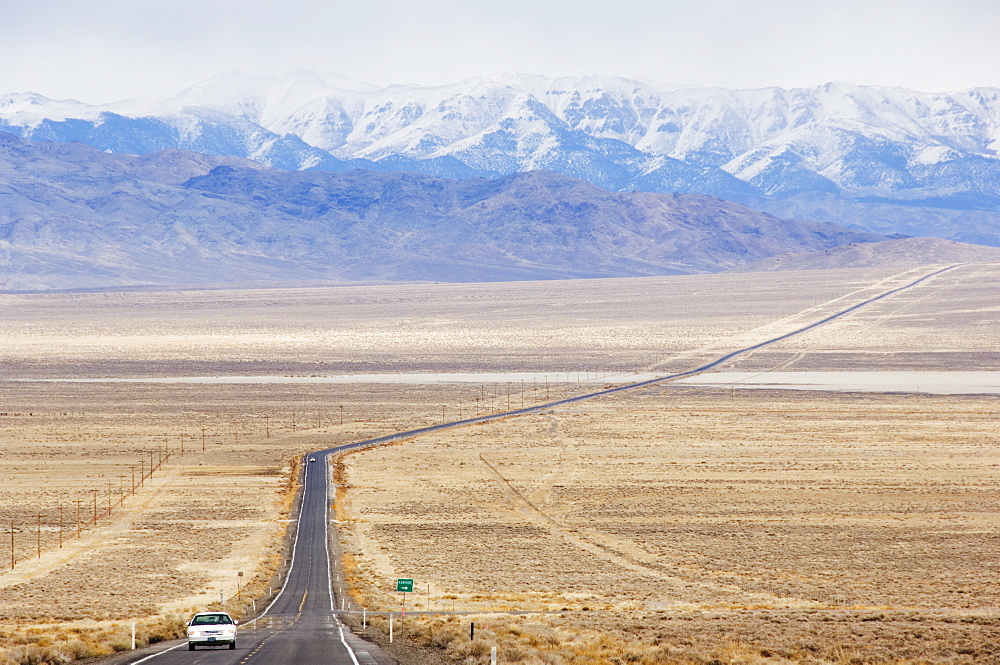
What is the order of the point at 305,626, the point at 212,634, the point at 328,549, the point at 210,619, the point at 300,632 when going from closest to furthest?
the point at 212,634, the point at 210,619, the point at 300,632, the point at 305,626, the point at 328,549

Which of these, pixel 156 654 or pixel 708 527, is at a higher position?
pixel 156 654

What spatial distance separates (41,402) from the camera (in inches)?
3147

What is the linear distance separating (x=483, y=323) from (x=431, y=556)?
10679 centimetres

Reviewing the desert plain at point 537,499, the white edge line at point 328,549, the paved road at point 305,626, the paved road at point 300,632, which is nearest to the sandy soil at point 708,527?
A: the desert plain at point 537,499

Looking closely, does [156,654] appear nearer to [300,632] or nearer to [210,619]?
[210,619]

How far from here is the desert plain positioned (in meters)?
27.7

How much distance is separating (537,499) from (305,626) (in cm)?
2052

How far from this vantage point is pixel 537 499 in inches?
1874

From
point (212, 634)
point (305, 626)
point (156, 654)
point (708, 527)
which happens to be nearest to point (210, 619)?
point (212, 634)

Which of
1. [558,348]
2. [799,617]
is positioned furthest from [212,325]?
[799,617]

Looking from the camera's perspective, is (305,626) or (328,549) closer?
(305,626)

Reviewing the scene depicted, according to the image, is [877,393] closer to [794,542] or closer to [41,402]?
[794,542]

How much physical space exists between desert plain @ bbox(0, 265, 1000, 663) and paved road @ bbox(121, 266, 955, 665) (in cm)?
85

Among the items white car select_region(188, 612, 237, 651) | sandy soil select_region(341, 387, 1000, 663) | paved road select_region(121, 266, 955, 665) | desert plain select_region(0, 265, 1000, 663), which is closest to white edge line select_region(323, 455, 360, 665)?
paved road select_region(121, 266, 955, 665)
